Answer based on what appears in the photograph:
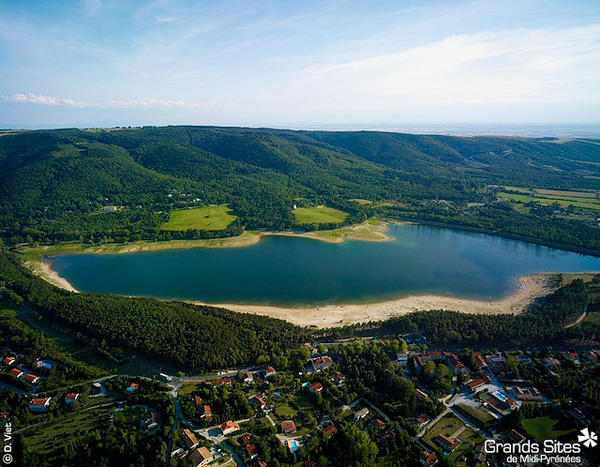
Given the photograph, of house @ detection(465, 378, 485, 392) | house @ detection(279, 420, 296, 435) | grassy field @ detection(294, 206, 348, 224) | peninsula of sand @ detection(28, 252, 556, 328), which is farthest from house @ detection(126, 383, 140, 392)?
grassy field @ detection(294, 206, 348, 224)

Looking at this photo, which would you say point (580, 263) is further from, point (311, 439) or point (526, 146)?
point (526, 146)

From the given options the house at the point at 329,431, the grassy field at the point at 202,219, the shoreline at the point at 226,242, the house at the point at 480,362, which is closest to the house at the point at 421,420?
the house at the point at 329,431

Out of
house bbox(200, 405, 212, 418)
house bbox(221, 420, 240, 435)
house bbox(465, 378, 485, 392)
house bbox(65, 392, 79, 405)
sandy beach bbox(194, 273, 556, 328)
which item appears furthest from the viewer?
sandy beach bbox(194, 273, 556, 328)

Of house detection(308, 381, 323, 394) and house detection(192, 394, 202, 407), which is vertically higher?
house detection(192, 394, 202, 407)

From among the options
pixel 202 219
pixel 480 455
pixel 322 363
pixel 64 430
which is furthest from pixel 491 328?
pixel 202 219

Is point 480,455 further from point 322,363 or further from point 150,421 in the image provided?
point 150,421

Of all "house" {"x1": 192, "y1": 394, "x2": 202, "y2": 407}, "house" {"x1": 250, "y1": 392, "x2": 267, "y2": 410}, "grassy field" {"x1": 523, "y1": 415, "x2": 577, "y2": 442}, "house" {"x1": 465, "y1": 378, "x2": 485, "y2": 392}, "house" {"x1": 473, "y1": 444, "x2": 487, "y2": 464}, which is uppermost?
"house" {"x1": 192, "y1": 394, "x2": 202, "y2": 407}

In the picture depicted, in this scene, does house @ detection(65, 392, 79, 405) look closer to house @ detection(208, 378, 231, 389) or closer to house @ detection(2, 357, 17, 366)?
house @ detection(2, 357, 17, 366)

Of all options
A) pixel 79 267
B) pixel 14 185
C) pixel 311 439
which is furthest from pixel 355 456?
pixel 14 185

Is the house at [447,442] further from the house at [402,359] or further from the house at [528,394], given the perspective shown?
the house at [528,394]
